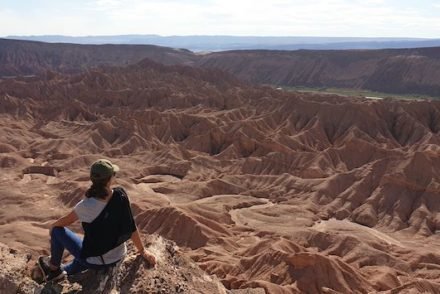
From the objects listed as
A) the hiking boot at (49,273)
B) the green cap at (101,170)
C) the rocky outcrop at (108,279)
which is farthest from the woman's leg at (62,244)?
the green cap at (101,170)

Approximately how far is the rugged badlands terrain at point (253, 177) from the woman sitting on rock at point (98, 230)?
2569 centimetres

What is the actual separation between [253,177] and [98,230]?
68.4 metres

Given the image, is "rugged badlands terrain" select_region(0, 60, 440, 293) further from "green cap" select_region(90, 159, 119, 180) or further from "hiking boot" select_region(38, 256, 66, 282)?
"green cap" select_region(90, 159, 119, 180)

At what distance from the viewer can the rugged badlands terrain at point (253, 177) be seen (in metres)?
46.0

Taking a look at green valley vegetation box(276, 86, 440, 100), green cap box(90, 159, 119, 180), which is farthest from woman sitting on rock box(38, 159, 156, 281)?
green valley vegetation box(276, 86, 440, 100)

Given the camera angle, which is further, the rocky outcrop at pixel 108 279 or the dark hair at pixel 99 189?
the rocky outcrop at pixel 108 279

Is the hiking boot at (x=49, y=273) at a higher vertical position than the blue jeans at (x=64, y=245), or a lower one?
lower

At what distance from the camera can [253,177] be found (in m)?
77.2

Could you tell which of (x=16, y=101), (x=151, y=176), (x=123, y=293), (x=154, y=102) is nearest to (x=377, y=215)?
(x=151, y=176)

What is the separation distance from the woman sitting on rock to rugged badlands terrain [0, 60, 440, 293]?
25.7m

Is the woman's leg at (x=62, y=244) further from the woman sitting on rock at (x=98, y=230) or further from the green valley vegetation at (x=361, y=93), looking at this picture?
the green valley vegetation at (x=361, y=93)

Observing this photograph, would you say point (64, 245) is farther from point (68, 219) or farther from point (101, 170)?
point (101, 170)

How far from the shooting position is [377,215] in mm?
63844

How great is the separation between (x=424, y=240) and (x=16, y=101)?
94889 mm
